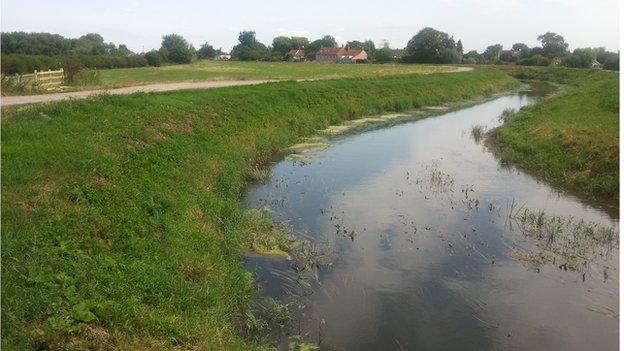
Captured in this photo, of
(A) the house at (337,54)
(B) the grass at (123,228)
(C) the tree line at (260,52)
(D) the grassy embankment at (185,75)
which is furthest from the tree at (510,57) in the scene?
(B) the grass at (123,228)

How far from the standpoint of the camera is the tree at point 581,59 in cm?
8688

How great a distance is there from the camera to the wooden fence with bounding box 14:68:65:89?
80.3 feet

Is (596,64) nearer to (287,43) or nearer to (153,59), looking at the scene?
(287,43)

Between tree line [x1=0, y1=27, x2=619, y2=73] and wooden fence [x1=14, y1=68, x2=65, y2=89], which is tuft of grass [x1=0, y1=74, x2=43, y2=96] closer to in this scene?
wooden fence [x1=14, y1=68, x2=65, y2=89]

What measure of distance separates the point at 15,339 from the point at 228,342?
269 cm

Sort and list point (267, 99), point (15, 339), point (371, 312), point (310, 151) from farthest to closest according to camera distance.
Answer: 1. point (267, 99)
2. point (310, 151)
3. point (371, 312)
4. point (15, 339)

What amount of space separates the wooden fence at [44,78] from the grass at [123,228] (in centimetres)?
736

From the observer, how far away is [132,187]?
11.6m

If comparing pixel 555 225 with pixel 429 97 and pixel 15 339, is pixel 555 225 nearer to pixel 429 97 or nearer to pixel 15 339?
pixel 15 339

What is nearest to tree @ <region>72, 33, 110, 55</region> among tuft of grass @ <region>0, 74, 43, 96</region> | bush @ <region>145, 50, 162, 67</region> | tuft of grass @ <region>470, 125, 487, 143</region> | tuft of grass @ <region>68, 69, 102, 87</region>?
bush @ <region>145, 50, 162, 67</region>

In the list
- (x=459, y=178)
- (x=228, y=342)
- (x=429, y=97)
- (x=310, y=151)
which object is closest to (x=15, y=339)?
(x=228, y=342)

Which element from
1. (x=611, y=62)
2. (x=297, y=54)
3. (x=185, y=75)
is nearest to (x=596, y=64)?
(x=611, y=62)

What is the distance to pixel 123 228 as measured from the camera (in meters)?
9.75

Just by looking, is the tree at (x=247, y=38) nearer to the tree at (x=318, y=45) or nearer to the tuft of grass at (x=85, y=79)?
the tree at (x=318, y=45)
